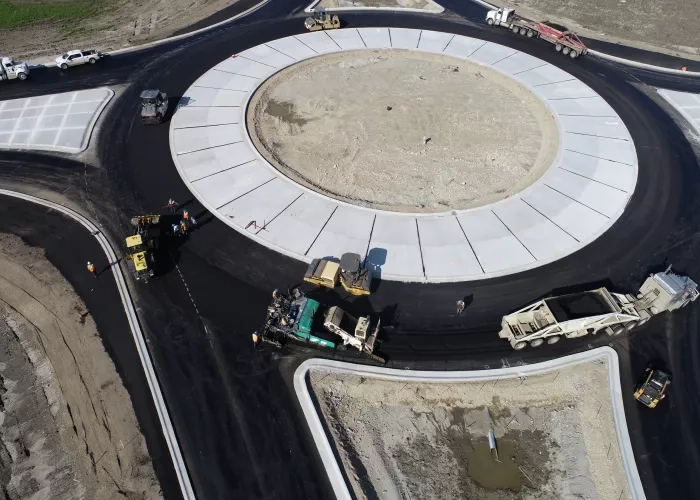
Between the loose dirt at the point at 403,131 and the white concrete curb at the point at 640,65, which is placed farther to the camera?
the white concrete curb at the point at 640,65

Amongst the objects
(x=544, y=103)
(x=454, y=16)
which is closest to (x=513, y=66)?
(x=544, y=103)

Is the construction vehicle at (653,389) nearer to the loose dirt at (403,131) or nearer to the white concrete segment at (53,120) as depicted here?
the loose dirt at (403,131)

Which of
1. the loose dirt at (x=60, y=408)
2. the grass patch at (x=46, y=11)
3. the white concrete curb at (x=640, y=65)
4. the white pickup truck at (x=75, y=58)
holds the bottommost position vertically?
the loose dirt at (x=60, y=408)

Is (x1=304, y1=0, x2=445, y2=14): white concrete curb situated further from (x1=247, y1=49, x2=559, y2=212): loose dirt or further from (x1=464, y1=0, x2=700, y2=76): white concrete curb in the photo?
(x1=464, y1=0, x2=700, y2=76): white concrete curb

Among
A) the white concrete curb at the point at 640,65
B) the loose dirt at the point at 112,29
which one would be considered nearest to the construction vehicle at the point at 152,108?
the loose dirt at the point at 112,29

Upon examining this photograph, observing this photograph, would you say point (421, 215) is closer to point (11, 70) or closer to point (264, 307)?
point (264, 307)

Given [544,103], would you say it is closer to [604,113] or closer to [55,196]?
[604,113]
